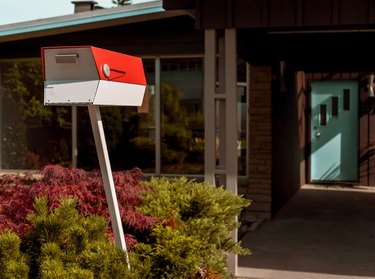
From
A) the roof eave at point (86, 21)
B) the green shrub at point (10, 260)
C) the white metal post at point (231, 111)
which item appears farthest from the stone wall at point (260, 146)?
the green shrub at point (10, 260)

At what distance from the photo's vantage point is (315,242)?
26.6 ft

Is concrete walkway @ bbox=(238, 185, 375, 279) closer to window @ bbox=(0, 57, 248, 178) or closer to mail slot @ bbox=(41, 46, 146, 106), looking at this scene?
window @ bbox=(0, 57, 248, 178)

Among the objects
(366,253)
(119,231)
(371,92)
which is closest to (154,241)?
(119,231)

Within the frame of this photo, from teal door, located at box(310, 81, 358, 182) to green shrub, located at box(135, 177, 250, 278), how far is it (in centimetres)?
969

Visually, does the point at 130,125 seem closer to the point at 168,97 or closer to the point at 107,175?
the point at 168,97

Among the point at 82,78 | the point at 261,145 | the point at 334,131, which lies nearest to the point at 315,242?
the point at 261,145

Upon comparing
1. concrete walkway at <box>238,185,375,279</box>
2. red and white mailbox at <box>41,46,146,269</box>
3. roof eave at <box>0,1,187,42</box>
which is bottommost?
concrete walkway at <box>238,185,375,279</box>

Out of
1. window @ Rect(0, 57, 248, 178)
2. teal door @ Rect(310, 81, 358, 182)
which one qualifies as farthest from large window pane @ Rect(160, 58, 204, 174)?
teal door @ Rect(310, 81, 358, 182)

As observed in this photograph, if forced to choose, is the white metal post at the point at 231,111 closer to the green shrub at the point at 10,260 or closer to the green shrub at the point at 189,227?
the green shrub at the point at 189,227

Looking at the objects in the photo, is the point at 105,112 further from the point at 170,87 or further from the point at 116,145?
the point at 170,87

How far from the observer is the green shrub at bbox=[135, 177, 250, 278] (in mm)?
4543

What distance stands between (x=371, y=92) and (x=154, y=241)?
10.7 metres

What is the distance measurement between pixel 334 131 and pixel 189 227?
34.8ft

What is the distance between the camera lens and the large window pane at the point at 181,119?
10.0 meters
